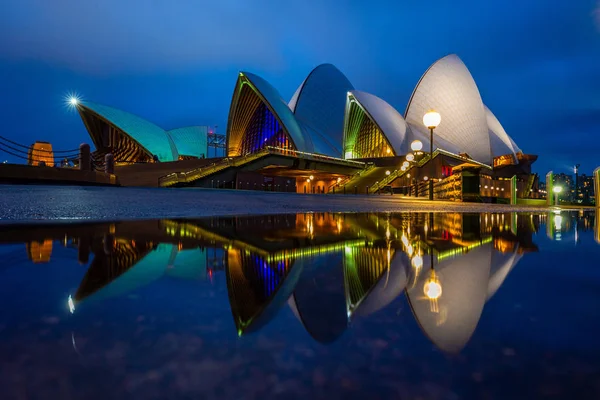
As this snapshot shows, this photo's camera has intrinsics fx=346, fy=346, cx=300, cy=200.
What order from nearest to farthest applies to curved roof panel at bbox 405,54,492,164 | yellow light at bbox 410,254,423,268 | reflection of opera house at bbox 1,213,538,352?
1. reflection of opera house at bbox 1,213,538,352
2. yellow light at bbox 410,254,423,268
3. curved roof panel at bbox 405,54,492,164

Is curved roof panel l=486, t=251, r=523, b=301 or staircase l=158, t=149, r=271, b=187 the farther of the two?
staircase l=158, t=149, r=271, b=187

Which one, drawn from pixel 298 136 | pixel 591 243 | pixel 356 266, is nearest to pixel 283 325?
pixel 356 266

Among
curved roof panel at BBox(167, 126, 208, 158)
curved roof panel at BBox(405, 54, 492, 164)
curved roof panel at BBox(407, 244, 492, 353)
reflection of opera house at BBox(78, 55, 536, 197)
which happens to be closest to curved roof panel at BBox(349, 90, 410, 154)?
reflection of opera house at BBox(78, 55, 536, 197)

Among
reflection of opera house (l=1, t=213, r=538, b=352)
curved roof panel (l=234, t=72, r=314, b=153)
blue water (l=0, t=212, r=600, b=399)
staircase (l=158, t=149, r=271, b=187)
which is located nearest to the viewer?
blue water (l=0, t=212, r=600, b=399)

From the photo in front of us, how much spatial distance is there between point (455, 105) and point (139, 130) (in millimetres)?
37713

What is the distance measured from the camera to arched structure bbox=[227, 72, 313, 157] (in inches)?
1462

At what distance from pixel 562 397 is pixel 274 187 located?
37.1m

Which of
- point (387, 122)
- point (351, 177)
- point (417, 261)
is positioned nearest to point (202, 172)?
point (351, 177)

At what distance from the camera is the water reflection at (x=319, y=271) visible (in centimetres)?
99

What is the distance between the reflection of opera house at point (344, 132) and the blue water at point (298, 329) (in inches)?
1109

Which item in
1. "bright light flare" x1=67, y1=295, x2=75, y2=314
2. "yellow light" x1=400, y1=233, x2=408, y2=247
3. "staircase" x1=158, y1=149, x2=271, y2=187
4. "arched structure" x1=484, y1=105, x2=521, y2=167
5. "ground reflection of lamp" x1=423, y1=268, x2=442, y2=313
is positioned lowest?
"bright light flare" x1=67, y1=295, x2=75, y2=314

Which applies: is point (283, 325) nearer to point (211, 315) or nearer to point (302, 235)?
point (211, 315)

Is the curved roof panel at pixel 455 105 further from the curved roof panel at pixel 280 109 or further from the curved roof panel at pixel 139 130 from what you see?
the curved roof panel at pixel 139 130

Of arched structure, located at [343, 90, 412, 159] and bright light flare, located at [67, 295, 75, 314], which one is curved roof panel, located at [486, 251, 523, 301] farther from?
arched structure, located at [343, 90, 412, 159]
